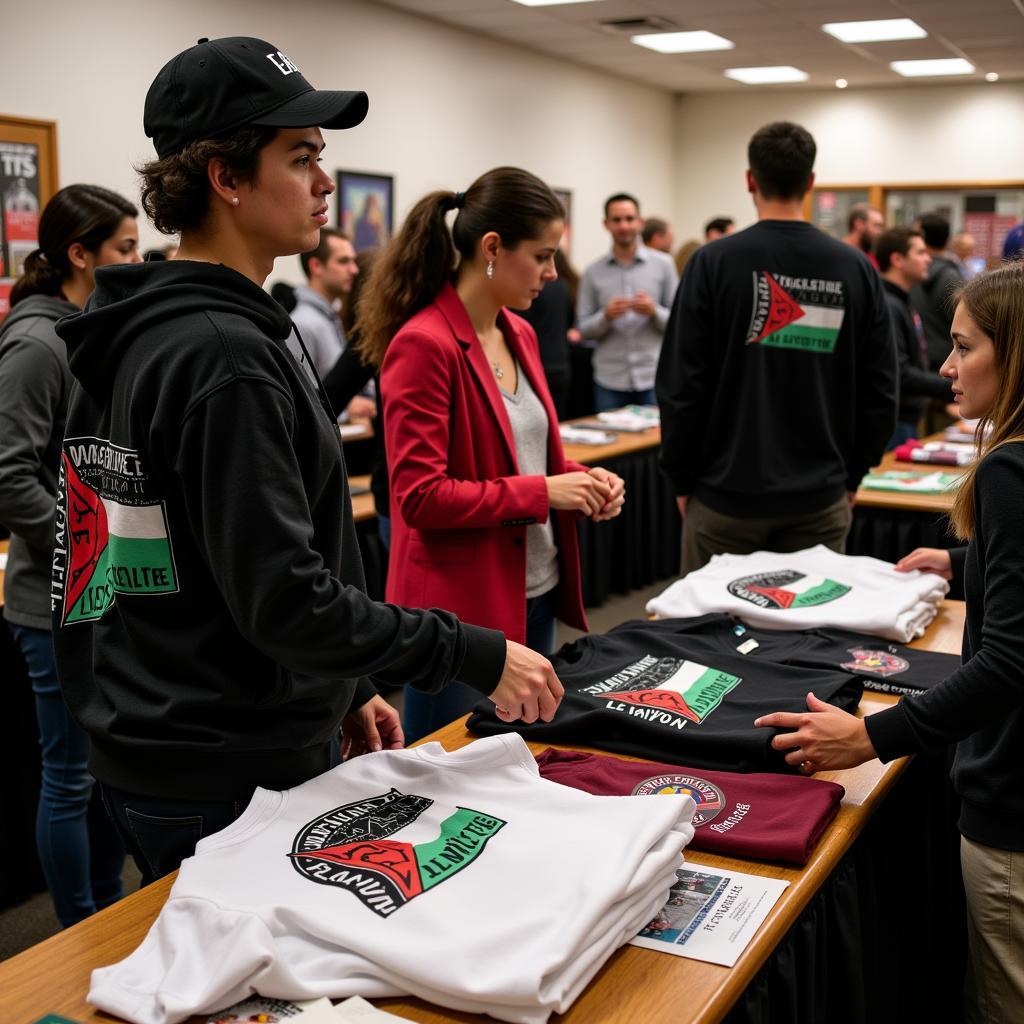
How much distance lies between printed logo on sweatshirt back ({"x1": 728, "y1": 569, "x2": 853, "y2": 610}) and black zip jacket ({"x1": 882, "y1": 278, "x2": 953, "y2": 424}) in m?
2.30

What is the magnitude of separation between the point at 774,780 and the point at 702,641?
54 cm

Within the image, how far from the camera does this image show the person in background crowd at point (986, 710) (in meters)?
1.38

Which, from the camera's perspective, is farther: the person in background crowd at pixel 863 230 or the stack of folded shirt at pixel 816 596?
the person in background crowd at pixel 863 230

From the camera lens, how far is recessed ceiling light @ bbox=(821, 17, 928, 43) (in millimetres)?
8023

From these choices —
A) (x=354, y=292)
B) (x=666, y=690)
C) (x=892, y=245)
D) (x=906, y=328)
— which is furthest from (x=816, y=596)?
(x=892, y=245)

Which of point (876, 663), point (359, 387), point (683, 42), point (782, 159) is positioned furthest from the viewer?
point (683, 42)

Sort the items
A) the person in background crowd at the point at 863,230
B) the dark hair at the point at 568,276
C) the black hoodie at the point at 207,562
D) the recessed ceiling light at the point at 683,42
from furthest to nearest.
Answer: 1. the recessed ceiling light at the point at 683,42
2. the dark hair at the point at 568,276
3. the person in background crowd at the point at 863,230
4. the black hoodie at the point at 207,562

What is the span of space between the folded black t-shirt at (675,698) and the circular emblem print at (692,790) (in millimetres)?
75

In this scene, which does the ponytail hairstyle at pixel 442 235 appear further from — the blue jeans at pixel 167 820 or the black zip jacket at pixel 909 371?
the black zip jacket at pixel 909 371

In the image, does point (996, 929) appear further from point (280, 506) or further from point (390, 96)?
point (390, 96)

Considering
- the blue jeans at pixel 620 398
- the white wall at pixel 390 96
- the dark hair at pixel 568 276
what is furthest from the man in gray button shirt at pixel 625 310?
the white wall at pixel 390 96

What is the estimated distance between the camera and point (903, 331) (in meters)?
4.71

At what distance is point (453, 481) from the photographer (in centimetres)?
211

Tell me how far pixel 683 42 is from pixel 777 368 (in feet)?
23.0
